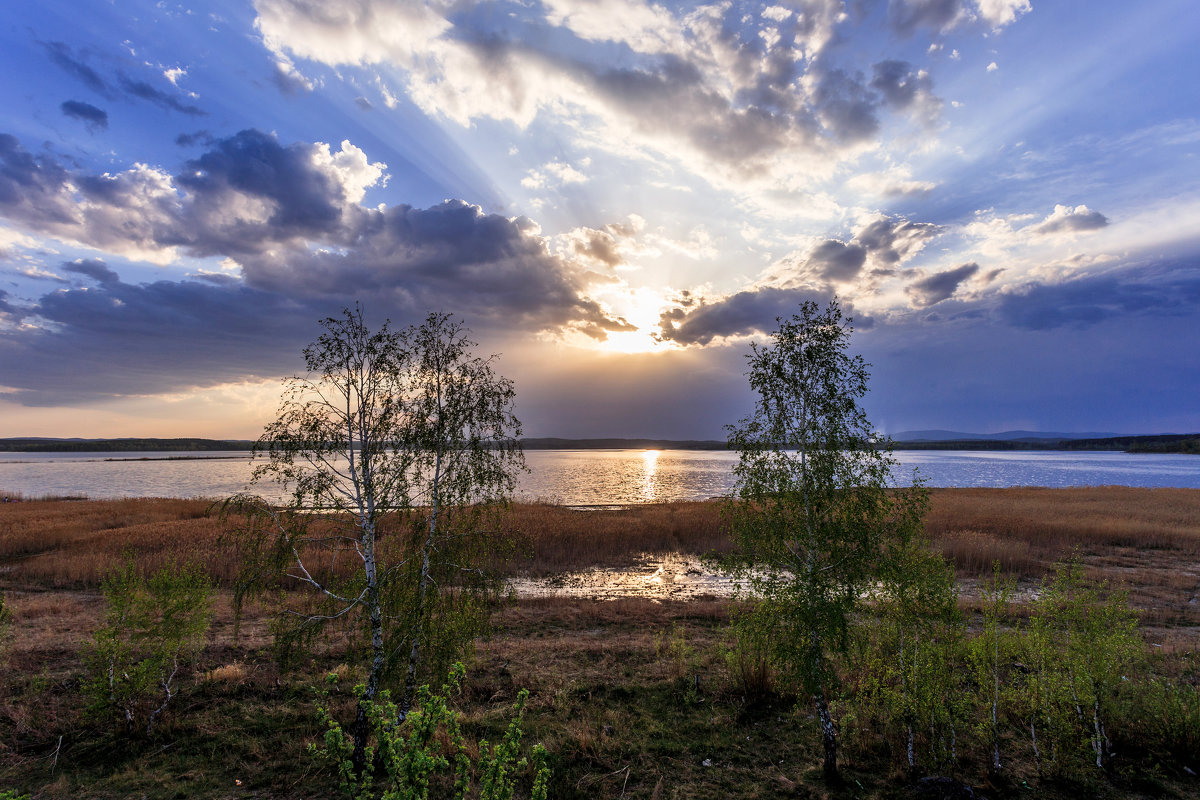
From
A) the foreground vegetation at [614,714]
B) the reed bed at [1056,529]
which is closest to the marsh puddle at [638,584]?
the foreground vegetation at [614,714]

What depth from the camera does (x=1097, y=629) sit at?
7676 millimetres

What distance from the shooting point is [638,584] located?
2416cm

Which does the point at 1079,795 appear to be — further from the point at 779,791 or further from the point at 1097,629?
the point at 779,791

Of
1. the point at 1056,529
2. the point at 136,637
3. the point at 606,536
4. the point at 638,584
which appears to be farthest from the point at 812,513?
the point at 1056,529

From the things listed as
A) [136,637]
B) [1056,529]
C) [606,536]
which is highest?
[136,637]

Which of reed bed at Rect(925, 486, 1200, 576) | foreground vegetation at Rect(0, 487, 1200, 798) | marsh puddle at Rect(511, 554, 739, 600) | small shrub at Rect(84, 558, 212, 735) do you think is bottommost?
marsh puddle at Rect(511, 554, 739, 600)

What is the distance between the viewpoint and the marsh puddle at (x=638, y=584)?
21923mm

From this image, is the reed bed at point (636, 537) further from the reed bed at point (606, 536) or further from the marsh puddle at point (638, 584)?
the marsh puddle at point (638, 584)

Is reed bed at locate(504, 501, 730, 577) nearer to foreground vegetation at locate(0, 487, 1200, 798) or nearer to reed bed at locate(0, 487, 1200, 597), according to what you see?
reed bed at locate(0, 487, 1200, 597)

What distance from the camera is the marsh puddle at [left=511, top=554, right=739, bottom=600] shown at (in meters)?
21.9

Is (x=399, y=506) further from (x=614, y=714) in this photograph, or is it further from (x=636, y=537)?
(x=636, y=537)

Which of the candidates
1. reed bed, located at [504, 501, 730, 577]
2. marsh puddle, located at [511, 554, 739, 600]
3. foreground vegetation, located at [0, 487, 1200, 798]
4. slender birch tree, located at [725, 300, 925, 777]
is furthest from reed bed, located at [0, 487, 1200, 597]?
slender birch tree, located at [725, 300, 925, 777]

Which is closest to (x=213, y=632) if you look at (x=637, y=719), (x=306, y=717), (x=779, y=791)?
(x=306, y=717)

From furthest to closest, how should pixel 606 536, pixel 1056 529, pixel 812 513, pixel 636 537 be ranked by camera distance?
pixel 636 537 < pixel 1056 529 < pixel 606 536 < pixel 812 513
